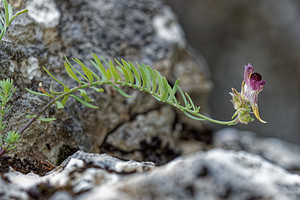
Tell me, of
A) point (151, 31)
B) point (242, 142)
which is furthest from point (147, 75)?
point (242, 142)

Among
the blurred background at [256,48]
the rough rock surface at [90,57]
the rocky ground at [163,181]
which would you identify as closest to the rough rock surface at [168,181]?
the rocky ground at [163,181]

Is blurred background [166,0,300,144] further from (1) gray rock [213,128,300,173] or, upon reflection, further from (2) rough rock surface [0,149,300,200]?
(2) rough rock surface [0,149,300,200]

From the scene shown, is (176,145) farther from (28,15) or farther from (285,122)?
(285,122)

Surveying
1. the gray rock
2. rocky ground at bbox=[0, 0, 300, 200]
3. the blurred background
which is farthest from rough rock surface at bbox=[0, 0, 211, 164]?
the blurred background

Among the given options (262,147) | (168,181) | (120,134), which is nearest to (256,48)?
(262,147)

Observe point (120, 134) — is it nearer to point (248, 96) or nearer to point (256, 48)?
point (248, 96)
